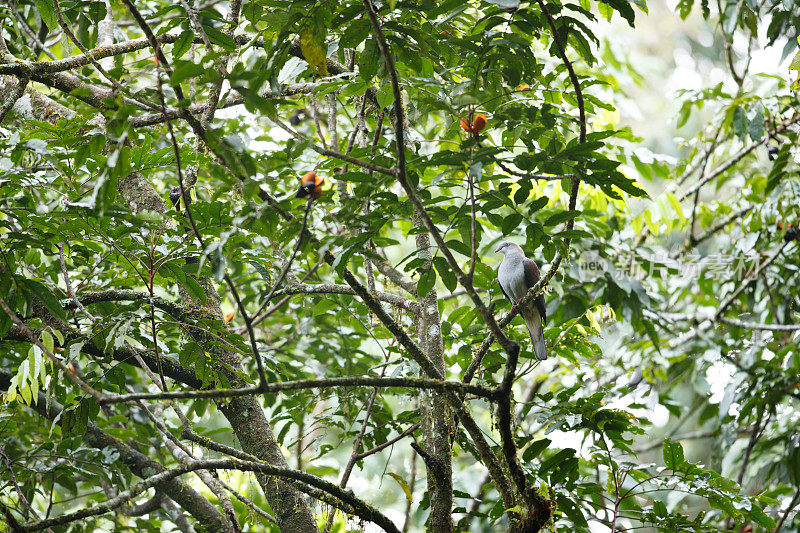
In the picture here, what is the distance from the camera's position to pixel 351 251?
1.94m

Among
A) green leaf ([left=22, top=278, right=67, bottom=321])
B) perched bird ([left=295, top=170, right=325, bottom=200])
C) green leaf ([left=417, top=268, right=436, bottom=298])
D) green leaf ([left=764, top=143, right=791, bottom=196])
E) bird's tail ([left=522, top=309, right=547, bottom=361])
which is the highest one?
green leaf ([left=764, top=143, right=791, bottom=196])

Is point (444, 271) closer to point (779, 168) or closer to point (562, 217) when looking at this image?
point (562, 217)

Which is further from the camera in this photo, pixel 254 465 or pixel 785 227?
pixel 785 227

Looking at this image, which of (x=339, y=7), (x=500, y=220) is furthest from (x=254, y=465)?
(x=339, y=7)

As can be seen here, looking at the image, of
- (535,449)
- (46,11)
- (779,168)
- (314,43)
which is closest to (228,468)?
(535,449)

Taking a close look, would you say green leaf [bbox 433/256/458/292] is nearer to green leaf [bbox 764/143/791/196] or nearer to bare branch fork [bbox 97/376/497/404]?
bare branch fork [bbox 97/376/497/404]

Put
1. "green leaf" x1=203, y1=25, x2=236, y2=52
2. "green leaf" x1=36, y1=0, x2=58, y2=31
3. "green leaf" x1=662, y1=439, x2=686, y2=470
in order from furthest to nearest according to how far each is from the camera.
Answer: "green leaf" x1=36, y1=0, x2=58, y2=31 → "green leaf" x1=662, y1=439, x2=686, y2=470 → "green leaf" x1=203, y1=25, x2=236, y2=52

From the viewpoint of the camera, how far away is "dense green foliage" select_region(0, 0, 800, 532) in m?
1.84

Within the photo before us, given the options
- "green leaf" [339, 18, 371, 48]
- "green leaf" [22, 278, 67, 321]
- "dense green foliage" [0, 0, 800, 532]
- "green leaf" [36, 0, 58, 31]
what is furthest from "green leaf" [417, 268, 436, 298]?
"green leaf" [36, 0, 58, 31]

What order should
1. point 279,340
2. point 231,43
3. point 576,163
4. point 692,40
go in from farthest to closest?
point 692,40 → point 279,340 → point 231,43 → point 576,163

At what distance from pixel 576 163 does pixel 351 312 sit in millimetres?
1625

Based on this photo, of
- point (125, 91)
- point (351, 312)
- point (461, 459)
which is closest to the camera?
point (125, 91)

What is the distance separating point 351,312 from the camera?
3215 mm

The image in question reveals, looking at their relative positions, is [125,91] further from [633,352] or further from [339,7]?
[633,352]
